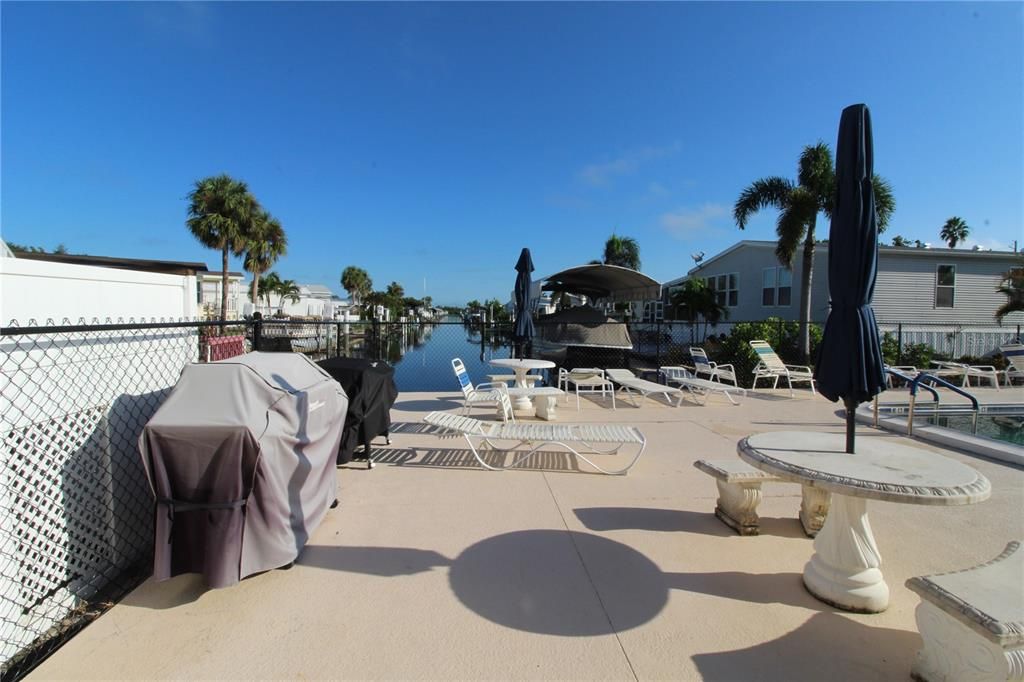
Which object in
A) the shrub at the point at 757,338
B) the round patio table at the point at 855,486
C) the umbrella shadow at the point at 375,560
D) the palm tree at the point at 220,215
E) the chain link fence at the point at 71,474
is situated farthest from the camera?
the palm tree at the point at 220,215

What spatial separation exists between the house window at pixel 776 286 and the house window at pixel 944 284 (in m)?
4.85

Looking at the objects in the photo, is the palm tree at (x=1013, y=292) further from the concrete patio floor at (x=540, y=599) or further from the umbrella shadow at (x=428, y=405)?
the umbrella shadow at (x=428, y=405)

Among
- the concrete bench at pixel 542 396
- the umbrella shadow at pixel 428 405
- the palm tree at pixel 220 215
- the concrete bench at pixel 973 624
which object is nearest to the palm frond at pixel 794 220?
the concrete bench at pixel 542 396

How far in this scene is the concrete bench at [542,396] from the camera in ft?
21.6

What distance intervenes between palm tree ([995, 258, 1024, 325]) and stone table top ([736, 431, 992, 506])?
19042 millimetres

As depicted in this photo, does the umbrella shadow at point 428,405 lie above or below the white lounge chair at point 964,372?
below

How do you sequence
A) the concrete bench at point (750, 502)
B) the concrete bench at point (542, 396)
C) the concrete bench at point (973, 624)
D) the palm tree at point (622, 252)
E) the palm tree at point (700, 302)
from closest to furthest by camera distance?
the concrete bench at point (973, 624) < the concrete bench at point (750, 502) < the concrete bench at point (542, 396) < the palm tree at point (700, 302) < the palm tree at point (622, 252)

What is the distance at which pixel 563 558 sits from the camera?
2990mm

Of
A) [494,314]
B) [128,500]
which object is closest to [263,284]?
[494,314]

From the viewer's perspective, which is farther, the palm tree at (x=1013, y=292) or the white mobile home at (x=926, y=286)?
the white mobile home at (x=926, y=286)

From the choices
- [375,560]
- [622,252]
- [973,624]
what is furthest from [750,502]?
[622,252]

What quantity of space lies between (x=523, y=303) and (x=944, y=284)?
1704cm

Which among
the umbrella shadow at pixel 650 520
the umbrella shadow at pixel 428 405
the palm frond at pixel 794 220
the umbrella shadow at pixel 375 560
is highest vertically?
the palm frond at pixel 794 220

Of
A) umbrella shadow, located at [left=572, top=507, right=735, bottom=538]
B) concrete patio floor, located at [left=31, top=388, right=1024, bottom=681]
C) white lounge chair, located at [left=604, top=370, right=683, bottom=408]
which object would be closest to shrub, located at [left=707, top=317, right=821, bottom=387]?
white lounge chair, located at [left=604, top=370, right=683, bottom=408]
